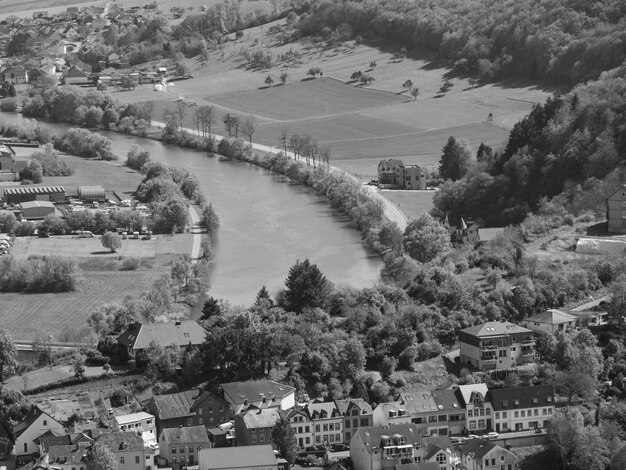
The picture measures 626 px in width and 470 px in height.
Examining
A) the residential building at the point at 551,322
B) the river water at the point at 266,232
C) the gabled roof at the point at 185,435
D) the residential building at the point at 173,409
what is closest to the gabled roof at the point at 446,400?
the residential building at the point at 551,322

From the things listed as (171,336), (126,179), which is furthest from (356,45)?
(171,336)

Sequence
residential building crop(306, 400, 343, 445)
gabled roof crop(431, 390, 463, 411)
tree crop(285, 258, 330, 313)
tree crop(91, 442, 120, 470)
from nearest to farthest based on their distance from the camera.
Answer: tree crop(91, 442, 120, 470) < residential building crop(306, 400, 343, 445) < gabled roof crop(431, 390, 463, 411) < tree crop(285, 258, 330, 313)

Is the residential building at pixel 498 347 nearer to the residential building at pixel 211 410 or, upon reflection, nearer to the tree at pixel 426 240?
the residential building at pixel 211 410

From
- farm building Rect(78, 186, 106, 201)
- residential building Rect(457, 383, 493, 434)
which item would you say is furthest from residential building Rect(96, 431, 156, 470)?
farm building Rect(78, 186, 106, 201)

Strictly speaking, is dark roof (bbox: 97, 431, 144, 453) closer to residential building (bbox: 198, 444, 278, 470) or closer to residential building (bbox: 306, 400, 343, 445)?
residential building (bbox: 198, 444, 278, 470)

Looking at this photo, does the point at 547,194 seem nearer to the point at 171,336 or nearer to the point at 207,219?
the point at 207,219
